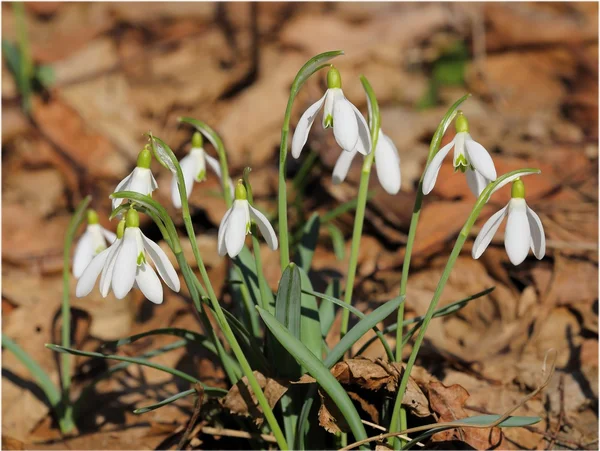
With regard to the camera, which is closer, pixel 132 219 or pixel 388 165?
pixel 132 219

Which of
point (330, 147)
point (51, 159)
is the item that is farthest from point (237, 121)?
point (51, 159)

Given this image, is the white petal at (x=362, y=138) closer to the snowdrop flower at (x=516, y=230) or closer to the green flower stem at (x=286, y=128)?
the green flower stem at (x=286, y=128)

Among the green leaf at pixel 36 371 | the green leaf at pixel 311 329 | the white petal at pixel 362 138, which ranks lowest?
the green leaf at pixel 36 371

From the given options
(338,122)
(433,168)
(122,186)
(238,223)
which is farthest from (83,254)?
(433,168)

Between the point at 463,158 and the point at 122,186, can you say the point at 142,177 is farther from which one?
the point at 463,158

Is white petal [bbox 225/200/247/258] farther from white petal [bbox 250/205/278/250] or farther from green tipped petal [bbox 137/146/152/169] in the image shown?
green tipped petal [bbox 137/146/152/169]

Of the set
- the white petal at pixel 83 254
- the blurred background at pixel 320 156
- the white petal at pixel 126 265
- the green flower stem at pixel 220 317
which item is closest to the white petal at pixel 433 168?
Answer: the green flower stem at pixel 220 317

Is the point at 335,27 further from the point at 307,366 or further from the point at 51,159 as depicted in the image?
the point at 307,366
